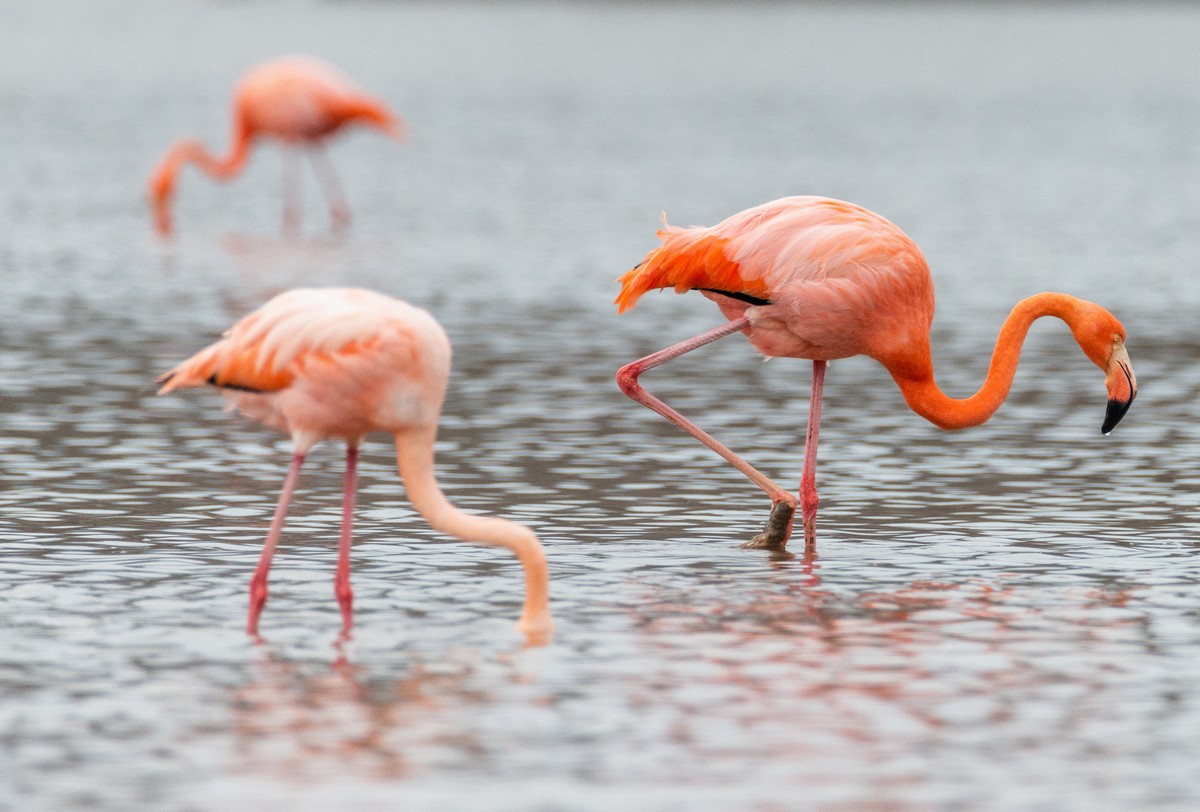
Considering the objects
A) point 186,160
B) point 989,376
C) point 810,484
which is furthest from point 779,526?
point 186,160

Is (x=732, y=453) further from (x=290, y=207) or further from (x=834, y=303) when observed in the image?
(x=290, y=207)

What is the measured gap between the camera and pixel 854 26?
4082 inches

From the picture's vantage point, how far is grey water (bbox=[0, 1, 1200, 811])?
6273mm

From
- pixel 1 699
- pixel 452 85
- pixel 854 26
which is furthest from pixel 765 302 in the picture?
pixel 854 26

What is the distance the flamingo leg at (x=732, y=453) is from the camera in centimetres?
932

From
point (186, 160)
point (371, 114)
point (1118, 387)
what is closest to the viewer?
point (1118, 387)

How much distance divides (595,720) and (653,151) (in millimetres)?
28659

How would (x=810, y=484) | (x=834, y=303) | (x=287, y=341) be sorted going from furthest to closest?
1. (x=810, y=484)
2. (x=834, y=303)
3. (x=287, y=341)

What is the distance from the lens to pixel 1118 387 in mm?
9062

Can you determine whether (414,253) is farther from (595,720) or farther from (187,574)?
(595,720)

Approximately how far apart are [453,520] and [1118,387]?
9.86 ft

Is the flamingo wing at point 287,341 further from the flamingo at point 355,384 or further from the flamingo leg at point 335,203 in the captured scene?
the flamingo leg at point 335,203

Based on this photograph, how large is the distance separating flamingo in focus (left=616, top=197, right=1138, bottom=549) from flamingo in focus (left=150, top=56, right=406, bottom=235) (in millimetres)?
15131

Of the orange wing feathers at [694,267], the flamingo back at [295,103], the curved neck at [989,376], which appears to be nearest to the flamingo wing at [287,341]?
the orange wing feathers at [694,267]
